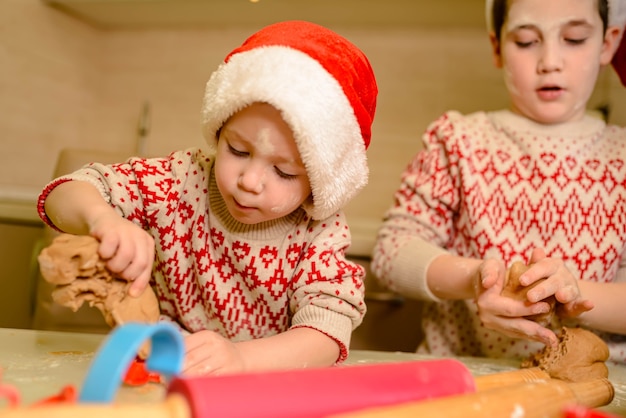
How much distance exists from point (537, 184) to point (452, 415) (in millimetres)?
653

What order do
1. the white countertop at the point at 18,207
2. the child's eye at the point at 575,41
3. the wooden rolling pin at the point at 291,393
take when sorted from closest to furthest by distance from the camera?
the wooden rolling pin at the point at 291,393, the child's eye at the point at 575,41, the white countertop at the point at 18,207

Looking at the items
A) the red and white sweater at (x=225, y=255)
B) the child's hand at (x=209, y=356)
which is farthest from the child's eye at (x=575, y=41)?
the child's hand at (x=209, y=356)

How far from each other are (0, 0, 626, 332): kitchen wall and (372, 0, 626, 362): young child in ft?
1.49

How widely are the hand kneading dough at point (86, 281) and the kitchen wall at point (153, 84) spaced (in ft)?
3.11

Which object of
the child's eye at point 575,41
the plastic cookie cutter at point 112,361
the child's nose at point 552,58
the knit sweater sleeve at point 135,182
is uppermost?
the child's eye at point 575,41

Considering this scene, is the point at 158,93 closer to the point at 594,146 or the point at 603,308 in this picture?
the point at 594,146

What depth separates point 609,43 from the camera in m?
1.03

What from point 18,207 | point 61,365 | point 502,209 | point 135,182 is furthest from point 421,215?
point 18,207

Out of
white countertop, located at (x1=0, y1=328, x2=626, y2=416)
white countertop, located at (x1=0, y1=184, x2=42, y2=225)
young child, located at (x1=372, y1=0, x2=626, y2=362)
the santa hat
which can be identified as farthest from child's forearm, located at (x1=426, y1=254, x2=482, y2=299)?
white countertop, located at (x1=0, y1=184, x2=42, y2=225)

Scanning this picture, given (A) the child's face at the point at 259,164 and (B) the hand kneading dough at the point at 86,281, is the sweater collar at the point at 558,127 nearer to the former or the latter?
(A) the child's face at the point at 259,164

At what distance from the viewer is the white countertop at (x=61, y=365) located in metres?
0.55

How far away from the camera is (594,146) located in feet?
3.40

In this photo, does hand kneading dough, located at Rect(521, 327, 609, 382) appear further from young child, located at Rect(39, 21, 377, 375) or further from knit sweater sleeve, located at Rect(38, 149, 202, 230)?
knit sweater sleeve, located at Rect(38, 149, 202, 230)

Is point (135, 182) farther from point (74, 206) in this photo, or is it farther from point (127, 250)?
point (127, 250)
